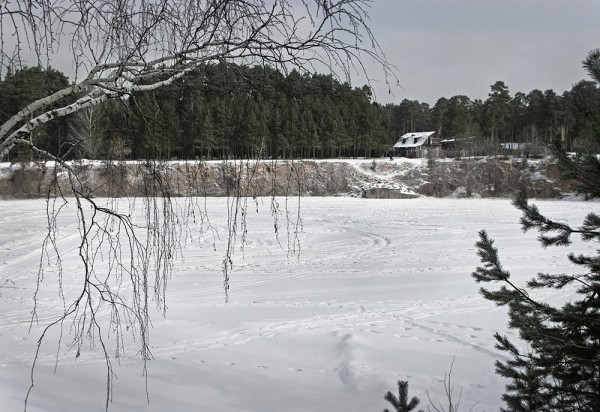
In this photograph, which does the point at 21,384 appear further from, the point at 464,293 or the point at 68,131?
the point at 464,293

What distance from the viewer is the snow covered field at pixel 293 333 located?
5.55 m

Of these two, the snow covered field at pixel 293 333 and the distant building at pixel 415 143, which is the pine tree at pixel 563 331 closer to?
the snow covered field at pixel 293 333

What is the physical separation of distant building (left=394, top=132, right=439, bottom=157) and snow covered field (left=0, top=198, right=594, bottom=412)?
45620mm

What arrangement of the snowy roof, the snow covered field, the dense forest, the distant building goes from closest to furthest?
the dense forest → the snow covered field → the distant building → the snowy roof

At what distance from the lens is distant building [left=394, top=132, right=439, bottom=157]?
5991cm

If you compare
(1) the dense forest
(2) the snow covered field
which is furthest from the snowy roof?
(1) the dense forest

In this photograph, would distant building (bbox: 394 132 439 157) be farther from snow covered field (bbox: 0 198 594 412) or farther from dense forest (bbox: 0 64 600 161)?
dense forest (bbox: 0 64 600 161)

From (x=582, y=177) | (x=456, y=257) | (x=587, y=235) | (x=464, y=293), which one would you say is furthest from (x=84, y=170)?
(x=456, y=257)

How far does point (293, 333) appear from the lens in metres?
7.73

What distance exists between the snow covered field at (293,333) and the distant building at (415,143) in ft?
150

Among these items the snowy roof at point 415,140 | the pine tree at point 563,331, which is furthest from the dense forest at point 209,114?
the snowy roof at point 415,140

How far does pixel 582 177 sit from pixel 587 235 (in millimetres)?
458

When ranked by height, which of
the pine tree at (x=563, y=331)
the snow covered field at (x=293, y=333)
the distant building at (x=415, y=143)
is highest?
the distant building at (x=415, y=143)

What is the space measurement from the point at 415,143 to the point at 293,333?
186ft
